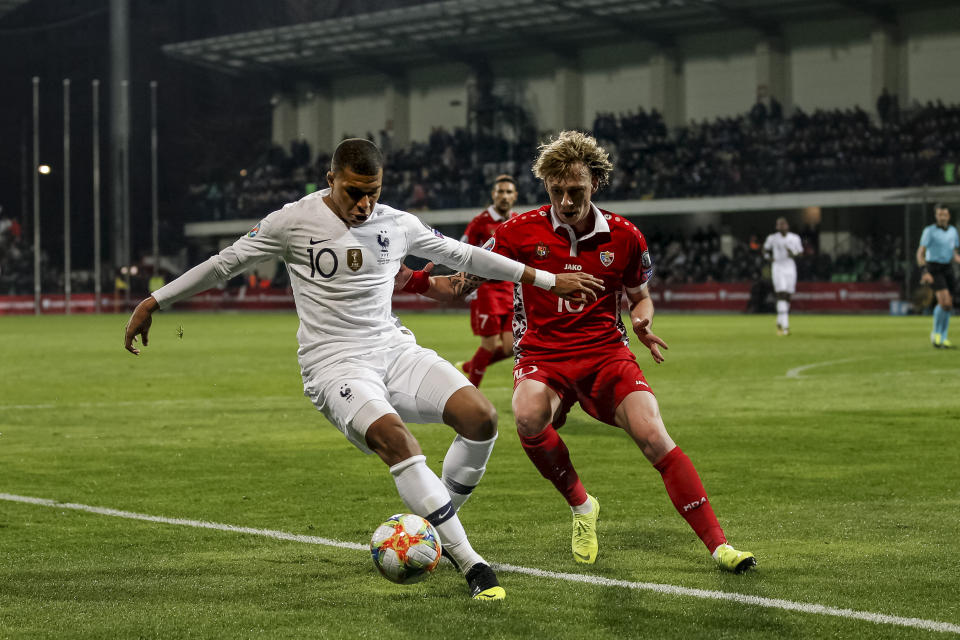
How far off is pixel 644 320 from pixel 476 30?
46.8 m

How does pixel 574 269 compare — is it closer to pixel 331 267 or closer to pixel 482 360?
pixel 331 267

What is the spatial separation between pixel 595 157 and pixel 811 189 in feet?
123

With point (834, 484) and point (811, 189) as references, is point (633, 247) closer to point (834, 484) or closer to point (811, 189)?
point (834, 484)

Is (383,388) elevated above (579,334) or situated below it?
below

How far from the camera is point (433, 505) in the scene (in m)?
5.38

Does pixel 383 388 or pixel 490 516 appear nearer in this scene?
pixel 383 388

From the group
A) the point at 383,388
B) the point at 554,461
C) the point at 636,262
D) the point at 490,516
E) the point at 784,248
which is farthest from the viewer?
the point at 784,248

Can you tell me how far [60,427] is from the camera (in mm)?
12172

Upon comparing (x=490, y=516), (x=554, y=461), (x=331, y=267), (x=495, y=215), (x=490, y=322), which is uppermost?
(x=495, y=215)

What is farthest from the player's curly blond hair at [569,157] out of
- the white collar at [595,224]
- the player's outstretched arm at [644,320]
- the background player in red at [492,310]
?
the background player in red at [492,310]

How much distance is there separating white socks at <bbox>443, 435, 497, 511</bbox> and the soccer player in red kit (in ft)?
1.13

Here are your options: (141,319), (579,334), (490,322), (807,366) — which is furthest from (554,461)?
(807,366)

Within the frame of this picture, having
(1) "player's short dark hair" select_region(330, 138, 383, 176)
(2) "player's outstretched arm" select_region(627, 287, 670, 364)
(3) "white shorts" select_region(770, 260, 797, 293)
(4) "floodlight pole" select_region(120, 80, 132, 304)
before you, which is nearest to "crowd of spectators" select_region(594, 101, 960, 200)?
(3) "white shorts" select_region(770, 260, 797, 293)

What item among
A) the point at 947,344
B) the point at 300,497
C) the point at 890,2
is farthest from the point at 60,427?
the point at 890,2
